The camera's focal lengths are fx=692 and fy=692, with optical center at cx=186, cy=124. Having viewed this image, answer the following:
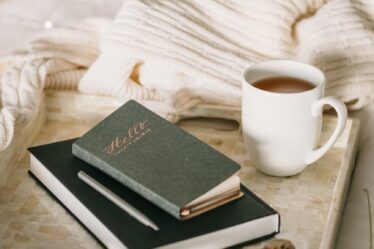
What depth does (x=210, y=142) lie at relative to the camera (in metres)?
0.96

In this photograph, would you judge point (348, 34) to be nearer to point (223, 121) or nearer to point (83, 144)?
point (223, 121)

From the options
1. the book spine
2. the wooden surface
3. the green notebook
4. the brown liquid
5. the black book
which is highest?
the brown liquid

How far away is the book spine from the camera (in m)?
0.73

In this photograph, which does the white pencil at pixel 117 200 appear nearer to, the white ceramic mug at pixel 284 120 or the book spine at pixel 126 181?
the book spine at pixel 126 181

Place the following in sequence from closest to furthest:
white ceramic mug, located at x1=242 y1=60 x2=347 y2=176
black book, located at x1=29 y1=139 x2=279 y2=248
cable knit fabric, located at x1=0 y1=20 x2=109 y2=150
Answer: black book, located at x1=29 y1=139 x2=279 y2=248 → white ceramic mug, located at x1=242 y1=60 x2=347 y2=176 → cable knit fabric, located at x1=0 y1=20 x2=109 y2=150

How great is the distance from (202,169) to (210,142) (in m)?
0.19

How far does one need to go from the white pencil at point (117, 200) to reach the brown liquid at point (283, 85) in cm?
24

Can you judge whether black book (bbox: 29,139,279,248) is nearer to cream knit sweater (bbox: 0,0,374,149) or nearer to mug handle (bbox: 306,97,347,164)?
mug handle (bbox: 306,97,347,164)

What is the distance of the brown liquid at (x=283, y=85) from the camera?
872 millimetres

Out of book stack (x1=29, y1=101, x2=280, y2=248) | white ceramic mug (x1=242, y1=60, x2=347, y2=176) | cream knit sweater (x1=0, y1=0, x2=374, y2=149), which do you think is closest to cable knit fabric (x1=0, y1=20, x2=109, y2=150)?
cream knit sweater (x1=0, y1=0, x2=374, y2=149)

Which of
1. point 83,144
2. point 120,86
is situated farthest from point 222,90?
point 83,144

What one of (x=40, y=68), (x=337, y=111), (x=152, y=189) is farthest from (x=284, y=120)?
(x=40, y=68)

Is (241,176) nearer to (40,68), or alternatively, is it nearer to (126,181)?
(126,181)

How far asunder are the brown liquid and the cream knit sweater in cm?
14
